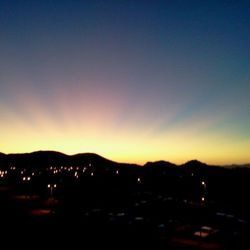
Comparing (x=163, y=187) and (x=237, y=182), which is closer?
(x=163, y=187)

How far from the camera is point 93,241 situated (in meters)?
17.8

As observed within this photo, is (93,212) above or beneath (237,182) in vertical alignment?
beneath

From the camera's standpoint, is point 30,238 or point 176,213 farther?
point 176,213

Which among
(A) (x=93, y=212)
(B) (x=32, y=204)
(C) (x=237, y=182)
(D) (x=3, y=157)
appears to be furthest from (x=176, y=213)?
(D) (x=3, y=157)

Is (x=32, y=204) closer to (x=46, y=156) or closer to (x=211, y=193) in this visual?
(x=211, y=193)

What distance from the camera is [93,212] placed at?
23719mm

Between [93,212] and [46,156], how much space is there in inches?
4196

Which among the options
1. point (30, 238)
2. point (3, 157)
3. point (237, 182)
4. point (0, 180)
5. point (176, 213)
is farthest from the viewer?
point (3, 157)

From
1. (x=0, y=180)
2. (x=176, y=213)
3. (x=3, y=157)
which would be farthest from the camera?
(x=3, y=157)

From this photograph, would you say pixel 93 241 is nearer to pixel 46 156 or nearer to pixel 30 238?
pixel 30 238

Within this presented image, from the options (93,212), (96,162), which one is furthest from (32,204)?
(96,162)

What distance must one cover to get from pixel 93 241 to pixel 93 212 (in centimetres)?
593

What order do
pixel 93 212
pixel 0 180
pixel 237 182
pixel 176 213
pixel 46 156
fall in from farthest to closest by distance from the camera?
pixel 46 156 < pixel 237 182 < pixel 0 180 < pixel 176 213 < pixel 93 212

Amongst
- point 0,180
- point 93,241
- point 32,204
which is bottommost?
point 93,241
